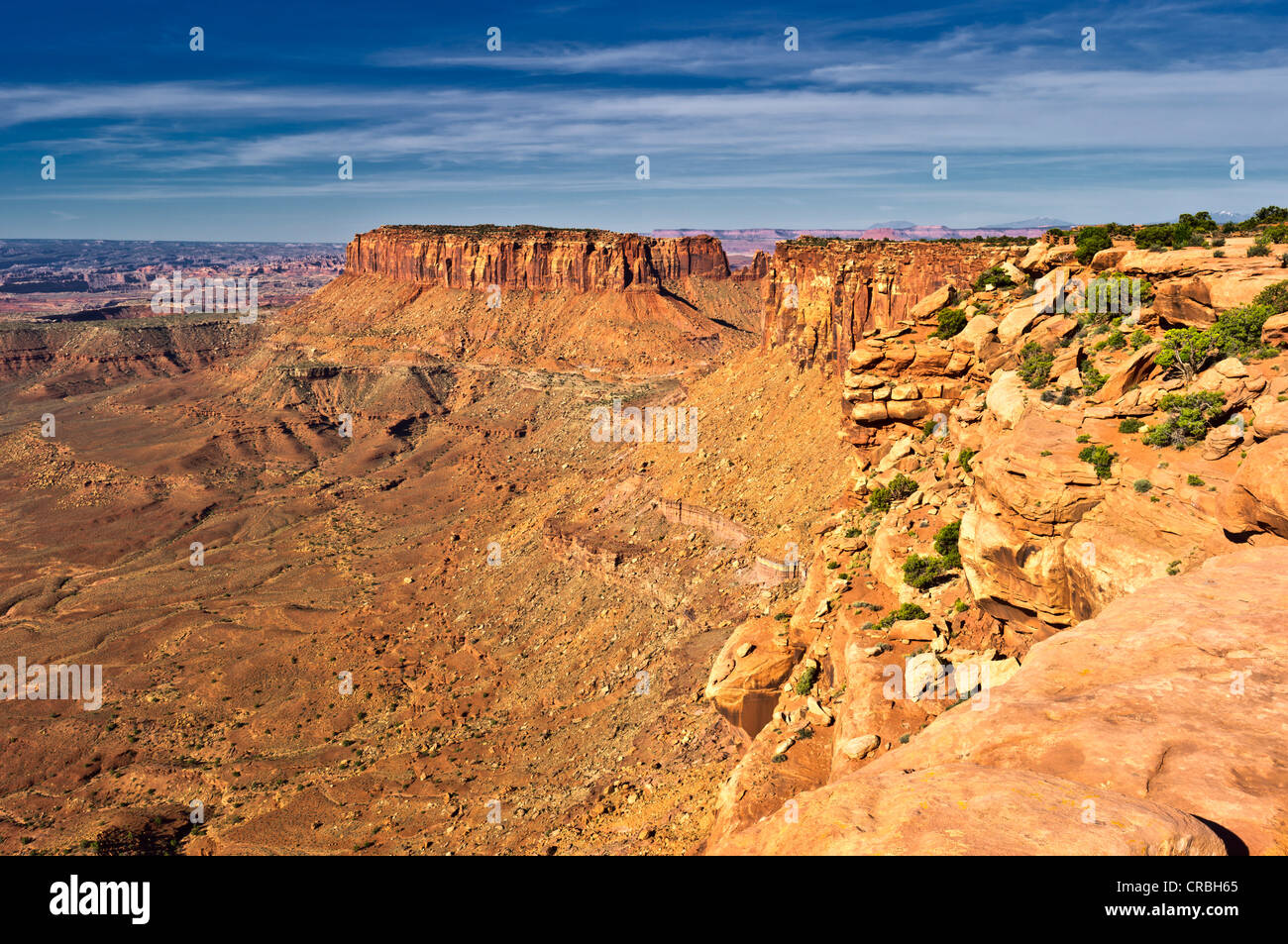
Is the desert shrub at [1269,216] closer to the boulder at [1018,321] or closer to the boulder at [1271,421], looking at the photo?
the boulder at [1018,321]

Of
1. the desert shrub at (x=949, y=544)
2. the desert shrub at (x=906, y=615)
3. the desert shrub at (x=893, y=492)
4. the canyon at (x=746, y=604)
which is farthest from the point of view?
the desert shrub at (x=893, y=492)

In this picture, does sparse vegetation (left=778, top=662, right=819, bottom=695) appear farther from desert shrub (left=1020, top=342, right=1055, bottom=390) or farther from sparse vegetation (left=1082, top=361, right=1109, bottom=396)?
sparse vegetation (left=1082, top=361, right=1109, bottom=396)

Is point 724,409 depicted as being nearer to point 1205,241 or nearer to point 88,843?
point 1205,241

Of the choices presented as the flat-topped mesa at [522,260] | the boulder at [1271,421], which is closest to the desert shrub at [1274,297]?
the boulder at [1271,421]

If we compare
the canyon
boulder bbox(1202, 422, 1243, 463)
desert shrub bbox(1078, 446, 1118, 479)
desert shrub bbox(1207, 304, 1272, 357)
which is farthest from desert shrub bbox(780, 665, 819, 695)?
desert shrub bbox(1207, 304, 1272, 357)

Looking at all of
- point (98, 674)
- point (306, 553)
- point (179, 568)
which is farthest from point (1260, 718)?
point (179, 568)
